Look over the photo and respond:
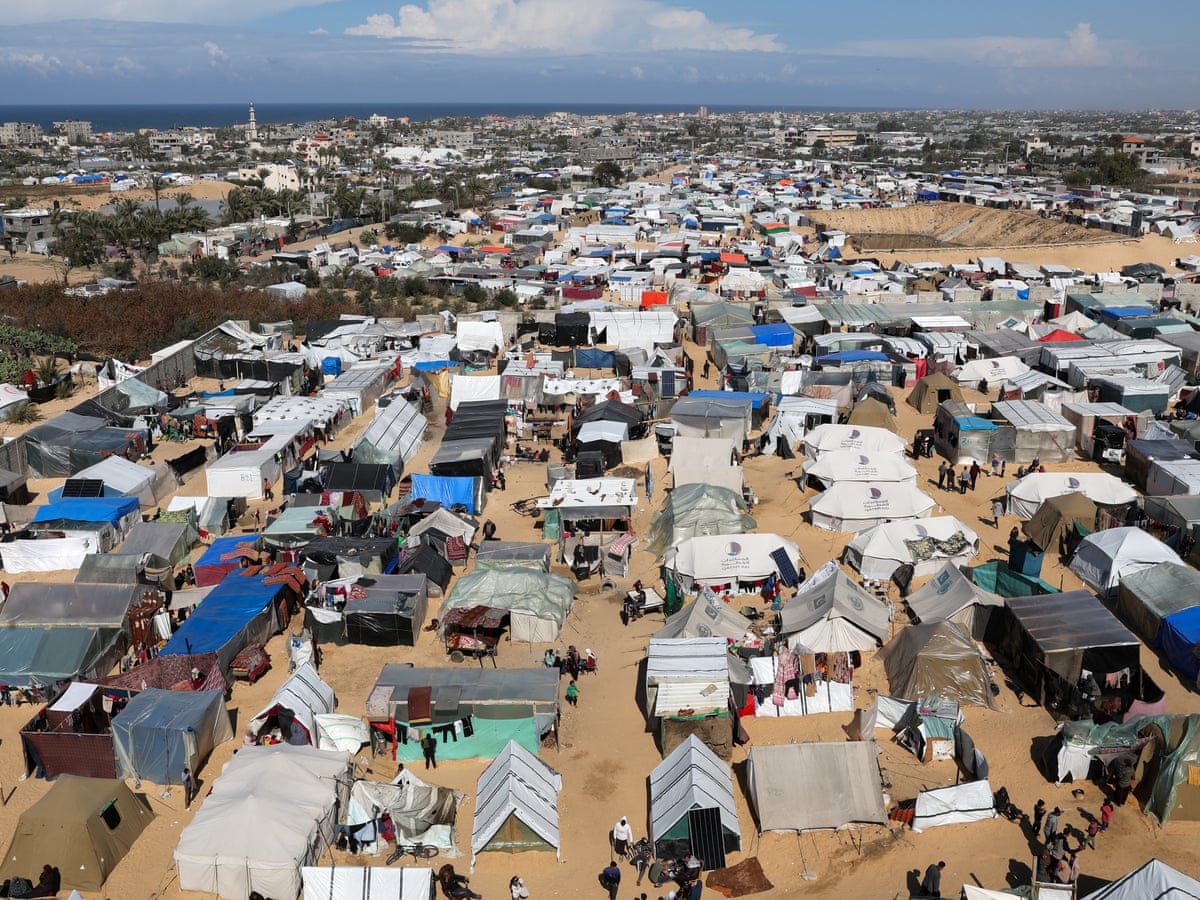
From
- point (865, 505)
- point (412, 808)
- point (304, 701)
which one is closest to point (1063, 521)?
point (865, 505)

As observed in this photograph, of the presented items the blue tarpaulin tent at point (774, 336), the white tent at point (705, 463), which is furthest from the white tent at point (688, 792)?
the blue tarpaulin tent at point (774, 336)

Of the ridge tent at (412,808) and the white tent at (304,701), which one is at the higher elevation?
the white tent at (304,701)

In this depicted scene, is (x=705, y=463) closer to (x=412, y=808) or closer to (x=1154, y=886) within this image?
(x=412, y=808)

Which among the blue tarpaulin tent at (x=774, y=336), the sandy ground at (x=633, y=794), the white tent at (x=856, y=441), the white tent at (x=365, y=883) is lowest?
the sandy ground at (x=633, y=794)

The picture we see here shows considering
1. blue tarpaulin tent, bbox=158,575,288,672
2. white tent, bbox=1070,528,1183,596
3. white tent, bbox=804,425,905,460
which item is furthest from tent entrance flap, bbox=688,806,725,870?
white tent, bbox=804,425,905,460

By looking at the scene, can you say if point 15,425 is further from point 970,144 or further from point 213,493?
point 970,144

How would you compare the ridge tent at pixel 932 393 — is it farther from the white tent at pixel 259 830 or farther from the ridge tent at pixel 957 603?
the white tent at pixel 259 830
